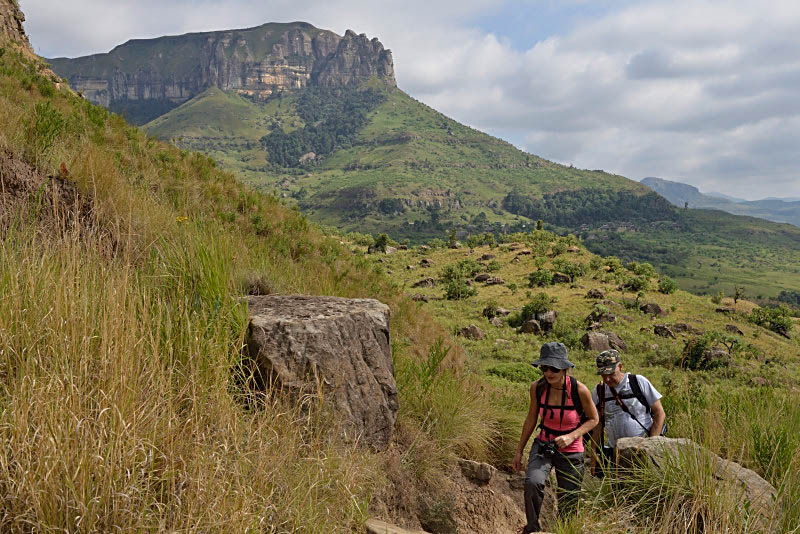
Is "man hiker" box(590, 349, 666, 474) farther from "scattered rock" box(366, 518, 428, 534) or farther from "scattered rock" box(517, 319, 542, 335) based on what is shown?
"scattered rock" box(517, 319, 542, 335)

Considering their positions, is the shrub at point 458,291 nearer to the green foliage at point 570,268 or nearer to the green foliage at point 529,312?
the green foliage at point 529,312

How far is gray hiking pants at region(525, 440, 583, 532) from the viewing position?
4.20 meters

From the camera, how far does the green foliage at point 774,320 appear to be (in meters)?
28.7

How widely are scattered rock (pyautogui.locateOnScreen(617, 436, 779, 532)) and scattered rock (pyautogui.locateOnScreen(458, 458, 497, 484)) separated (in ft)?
4.88

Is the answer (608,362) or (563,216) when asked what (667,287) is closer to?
(608,362)

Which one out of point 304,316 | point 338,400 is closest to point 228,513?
point 338,400

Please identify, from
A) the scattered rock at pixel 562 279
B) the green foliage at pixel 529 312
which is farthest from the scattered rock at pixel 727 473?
the scattered rock at pixel 562 279

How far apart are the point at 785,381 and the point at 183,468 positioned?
79.0 ft

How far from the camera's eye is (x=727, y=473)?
324cm

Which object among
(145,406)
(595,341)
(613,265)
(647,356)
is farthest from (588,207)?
(145,406)

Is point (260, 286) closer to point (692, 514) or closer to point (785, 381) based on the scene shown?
point (692, 514)

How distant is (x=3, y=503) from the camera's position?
69.6 inches

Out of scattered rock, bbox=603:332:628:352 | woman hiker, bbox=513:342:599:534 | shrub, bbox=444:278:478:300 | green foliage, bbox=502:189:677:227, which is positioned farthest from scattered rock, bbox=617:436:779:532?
green foliage, bbox=502:189:677:227

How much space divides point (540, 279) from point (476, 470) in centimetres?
2993
